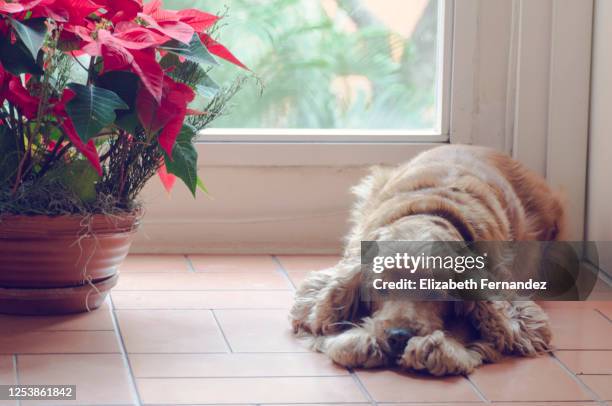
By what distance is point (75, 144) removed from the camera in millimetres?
2139

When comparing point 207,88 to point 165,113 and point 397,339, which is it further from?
point 397,339

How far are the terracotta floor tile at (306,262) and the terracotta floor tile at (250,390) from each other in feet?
3.12

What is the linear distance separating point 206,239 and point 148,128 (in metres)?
1.02

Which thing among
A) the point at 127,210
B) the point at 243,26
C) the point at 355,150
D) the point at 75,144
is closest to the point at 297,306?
the point at 127,210

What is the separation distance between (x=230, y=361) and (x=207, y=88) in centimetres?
64

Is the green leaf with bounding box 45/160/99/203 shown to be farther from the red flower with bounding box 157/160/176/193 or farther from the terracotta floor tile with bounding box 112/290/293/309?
the terracotta floor tile with bounding box 112/290/293/309

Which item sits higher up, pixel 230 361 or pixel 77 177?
pixel 77 177

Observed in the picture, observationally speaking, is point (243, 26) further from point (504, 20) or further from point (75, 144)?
point (75, 144)

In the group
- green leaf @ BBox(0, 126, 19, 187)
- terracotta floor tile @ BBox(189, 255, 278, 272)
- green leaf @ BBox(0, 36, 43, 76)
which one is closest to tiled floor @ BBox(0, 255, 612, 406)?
terracotta floor tile @ BBox(189, 255, 278, 272)

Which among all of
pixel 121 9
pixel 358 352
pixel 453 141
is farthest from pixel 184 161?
pixel 453 141

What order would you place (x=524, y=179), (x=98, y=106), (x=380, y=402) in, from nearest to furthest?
(x=380, y=402), (x=98, y=106), (x=524, y=179)

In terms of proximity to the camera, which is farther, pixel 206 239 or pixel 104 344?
pixel 206 239

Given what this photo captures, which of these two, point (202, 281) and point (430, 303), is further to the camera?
point (202, 281)

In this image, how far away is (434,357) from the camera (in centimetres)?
203
